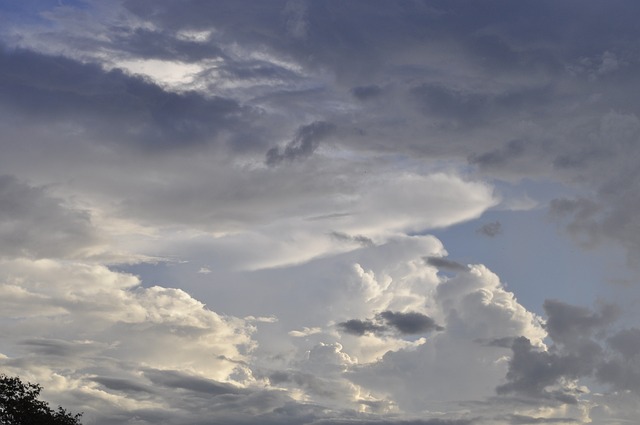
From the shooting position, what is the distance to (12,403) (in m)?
145

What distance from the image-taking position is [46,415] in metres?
150

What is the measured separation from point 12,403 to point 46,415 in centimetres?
640
